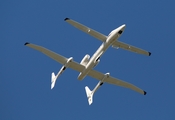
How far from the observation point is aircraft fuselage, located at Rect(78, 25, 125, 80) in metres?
72.2

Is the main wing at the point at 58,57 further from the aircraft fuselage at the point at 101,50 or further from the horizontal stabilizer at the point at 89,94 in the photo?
the horizontal stabilizer at the point at 89,94

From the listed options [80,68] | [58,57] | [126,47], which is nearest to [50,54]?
[58,57]

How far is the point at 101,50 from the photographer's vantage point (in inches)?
2943

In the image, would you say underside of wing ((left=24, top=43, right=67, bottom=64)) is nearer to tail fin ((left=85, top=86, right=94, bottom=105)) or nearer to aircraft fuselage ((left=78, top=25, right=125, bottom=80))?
aircraft fuselage ((left=78, top=25, right=125, bottom=80))

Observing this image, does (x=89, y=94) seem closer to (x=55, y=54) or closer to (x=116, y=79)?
(x=116, y=79)

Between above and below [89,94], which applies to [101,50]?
above

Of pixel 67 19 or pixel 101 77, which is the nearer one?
pixel 67 19

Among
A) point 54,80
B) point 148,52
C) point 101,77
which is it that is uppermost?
point 148,52

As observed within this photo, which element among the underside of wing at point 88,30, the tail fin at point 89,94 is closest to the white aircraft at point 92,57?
the underside of wing at point 88,30

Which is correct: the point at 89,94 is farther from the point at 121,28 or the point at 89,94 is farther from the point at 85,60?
the point at 121,28

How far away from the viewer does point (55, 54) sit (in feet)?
243

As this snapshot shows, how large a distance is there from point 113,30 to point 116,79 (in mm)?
11287

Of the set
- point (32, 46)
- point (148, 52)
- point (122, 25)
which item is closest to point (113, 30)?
point (122, 25)

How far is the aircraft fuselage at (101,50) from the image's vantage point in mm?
72250
